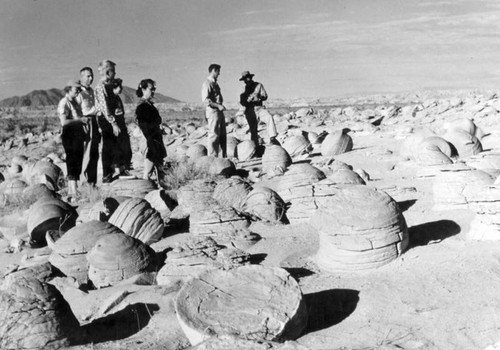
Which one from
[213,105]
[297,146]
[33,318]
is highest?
[213,105]

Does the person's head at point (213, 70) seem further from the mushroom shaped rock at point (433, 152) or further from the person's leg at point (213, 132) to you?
the mushroom shaped rock at point (433, 152)

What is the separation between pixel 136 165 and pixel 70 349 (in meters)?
10.2

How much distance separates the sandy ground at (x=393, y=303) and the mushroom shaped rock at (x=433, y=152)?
2649 mm

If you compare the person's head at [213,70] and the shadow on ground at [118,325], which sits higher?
the person's head at [213,70]

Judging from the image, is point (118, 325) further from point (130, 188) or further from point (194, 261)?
point (130, 188)

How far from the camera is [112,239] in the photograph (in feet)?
17.9

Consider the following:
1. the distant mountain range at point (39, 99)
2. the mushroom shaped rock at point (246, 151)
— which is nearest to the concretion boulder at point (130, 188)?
the mushroom shaped rock at point (246, 151)

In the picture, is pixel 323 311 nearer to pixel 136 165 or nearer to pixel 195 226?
pixel 195 226

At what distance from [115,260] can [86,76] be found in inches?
157

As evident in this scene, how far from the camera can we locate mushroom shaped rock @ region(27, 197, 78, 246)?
720 cm

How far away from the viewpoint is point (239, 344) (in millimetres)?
2842

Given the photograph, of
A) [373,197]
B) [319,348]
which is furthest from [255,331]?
[373,197]

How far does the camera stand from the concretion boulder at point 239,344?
9.05 ft

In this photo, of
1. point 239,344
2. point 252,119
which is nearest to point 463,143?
point 252,119
